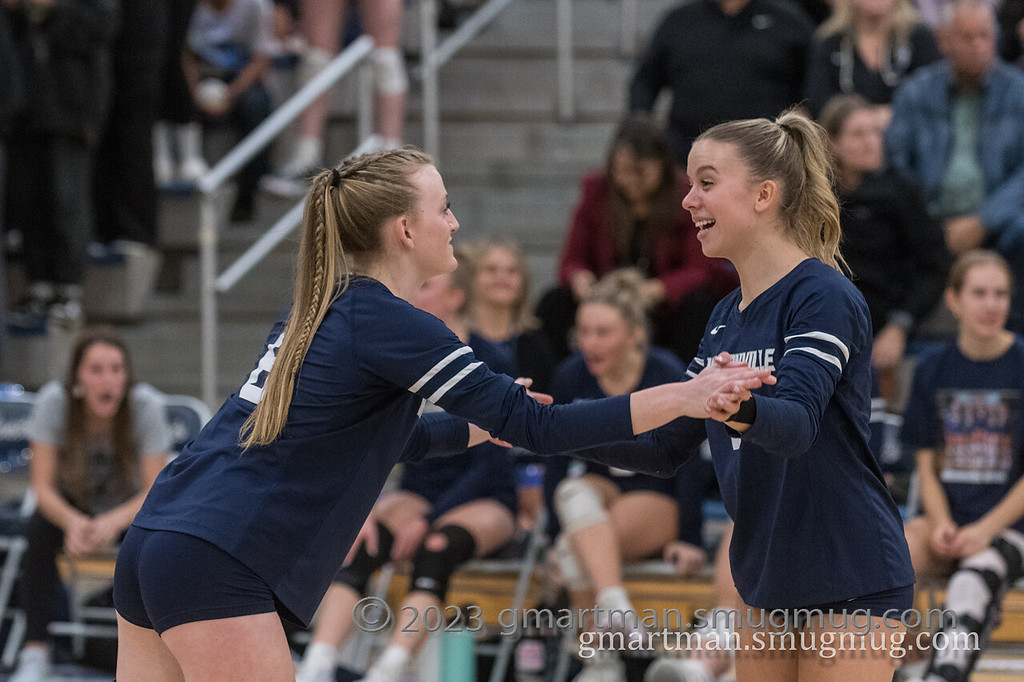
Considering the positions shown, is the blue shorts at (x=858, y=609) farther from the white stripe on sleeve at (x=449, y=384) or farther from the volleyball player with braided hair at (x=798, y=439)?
the white stripe on sleeve at (x=449, y=384)

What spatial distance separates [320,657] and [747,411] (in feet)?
8.76

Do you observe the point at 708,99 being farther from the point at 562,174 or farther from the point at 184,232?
the point at 184,232

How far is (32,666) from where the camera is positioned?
4.83m

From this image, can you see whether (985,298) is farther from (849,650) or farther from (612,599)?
(849,650)

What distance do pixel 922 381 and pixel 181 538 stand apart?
3.31 meters

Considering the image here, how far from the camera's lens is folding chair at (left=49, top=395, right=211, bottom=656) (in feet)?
16.9

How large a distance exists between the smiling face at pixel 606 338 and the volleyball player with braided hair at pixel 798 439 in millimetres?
2197

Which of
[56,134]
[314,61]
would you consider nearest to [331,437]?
[56,134]

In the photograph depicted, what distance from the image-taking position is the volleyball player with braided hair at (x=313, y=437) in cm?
229

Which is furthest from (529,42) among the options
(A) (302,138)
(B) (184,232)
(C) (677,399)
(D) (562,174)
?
(C) (677,399)

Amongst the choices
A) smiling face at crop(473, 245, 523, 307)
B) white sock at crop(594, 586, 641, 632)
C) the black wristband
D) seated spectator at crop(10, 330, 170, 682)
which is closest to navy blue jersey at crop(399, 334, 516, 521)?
smiling face at crop(473, 245, 523, 307)

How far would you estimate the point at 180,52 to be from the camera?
6.86m

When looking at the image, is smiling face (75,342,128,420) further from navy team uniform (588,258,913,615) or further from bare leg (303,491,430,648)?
navy team uniform (588,258,913,615)

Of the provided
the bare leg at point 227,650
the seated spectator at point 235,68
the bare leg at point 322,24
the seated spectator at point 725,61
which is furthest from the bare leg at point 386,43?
the bare leg at point 227,650
